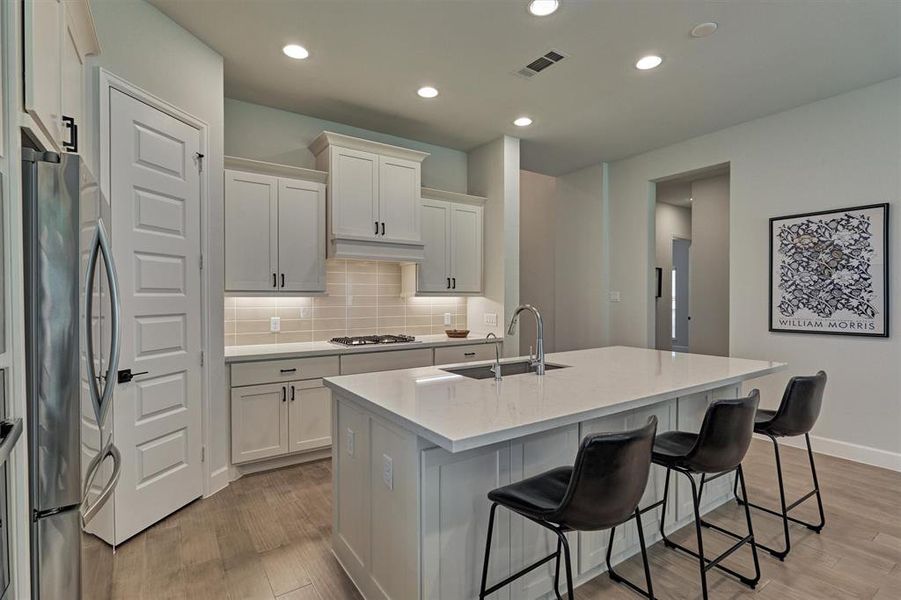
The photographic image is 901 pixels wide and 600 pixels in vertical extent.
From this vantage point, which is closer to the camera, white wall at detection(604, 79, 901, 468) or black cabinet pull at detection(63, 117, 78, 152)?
black cabinet pull at detection(63, 117, 78, 152)

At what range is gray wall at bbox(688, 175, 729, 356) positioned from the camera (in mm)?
5691

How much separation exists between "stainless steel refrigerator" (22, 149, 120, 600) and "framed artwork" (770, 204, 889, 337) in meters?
4.77

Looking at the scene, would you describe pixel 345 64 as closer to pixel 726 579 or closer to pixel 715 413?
pixel 715 413

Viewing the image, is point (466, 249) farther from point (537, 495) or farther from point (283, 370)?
→ point (537, 495)

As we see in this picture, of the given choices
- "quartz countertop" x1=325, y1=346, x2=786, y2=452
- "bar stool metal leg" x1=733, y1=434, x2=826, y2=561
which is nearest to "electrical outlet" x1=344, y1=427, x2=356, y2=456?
"quartz countertop" x1=325, y1=346, x2=786, y2=452

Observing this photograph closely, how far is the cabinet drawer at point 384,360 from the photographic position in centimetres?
358

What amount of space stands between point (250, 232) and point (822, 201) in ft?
15.4

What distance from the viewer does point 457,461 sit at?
63.8 inches

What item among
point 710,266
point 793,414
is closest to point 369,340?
point 793,414

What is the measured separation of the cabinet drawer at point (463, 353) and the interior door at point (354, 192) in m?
1.26

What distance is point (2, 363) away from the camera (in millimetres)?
1044

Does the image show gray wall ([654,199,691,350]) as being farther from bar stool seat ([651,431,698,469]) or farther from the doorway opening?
bar stool seat ([651,431,698,469])

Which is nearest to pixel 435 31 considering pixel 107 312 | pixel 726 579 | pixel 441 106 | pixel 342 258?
pixel 441 106

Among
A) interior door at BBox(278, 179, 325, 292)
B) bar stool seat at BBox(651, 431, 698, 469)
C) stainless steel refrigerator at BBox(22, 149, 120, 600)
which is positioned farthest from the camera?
interior door at BBox(278, 179, 325, 292)
